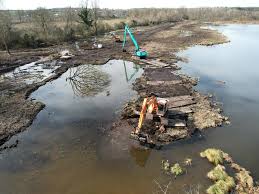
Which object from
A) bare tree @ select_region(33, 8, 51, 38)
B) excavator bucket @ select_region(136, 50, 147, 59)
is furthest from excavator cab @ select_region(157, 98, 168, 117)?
bare tree @ select_region(33, 8, 51, 38)

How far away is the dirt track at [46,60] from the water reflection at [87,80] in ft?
4.46

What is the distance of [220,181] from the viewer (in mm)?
9359

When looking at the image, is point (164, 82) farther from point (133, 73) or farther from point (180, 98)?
point (133, 73)

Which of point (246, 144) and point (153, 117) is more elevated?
point (153, 117)

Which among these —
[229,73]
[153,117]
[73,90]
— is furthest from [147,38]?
[153,117]

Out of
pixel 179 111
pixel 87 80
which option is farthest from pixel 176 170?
pixel 87 80

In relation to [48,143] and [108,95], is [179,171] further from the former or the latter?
[108,95]

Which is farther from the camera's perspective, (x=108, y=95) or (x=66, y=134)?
(x=108, y=95)

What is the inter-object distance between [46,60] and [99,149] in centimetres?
1702

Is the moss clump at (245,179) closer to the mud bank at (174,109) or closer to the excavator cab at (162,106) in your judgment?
the mud bank at (174,109)

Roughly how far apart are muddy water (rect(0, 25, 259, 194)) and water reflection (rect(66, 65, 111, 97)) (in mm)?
144

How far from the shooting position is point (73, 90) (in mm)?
18719

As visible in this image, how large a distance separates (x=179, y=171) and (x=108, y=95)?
866cm

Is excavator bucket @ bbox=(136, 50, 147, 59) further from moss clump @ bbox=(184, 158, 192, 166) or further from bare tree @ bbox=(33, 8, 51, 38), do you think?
moss clump @ bbox=(184, 158, 192, 166)
